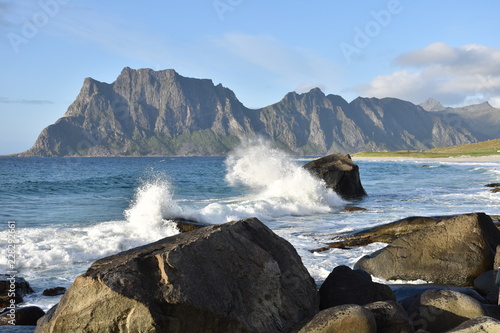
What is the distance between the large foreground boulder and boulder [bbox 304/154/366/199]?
77.3 feet

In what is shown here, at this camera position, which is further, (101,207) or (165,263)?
(101,207)

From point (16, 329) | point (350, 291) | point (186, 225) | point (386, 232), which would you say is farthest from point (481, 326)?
point (186, 225)

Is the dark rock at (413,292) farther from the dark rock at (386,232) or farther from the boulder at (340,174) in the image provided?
the boulder at (340,174)

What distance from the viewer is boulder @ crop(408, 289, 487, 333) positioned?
6531 millimetres

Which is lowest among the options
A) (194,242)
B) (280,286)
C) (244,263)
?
(280,286)

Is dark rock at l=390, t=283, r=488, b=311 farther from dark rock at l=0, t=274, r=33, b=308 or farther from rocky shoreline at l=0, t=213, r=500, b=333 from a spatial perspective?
dark rock at l=0, t=274, r=33, b=308

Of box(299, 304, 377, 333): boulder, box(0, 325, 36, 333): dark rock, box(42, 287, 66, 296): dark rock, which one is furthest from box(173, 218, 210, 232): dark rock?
box(299, 304, 377, 333): boulder

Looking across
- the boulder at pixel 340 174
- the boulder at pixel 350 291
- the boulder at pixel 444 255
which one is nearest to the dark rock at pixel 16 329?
the boulder at pixel 350 291

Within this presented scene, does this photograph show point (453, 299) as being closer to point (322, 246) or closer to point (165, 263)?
point (165, 263)

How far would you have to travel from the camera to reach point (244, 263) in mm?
6086

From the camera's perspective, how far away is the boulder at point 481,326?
5379mm

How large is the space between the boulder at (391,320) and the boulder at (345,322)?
0.41m

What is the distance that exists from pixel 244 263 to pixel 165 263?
1.15 meters

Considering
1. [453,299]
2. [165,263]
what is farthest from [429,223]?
[165,263]
